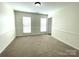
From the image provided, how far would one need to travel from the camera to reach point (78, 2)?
388 centimetres

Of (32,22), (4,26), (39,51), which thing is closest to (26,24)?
(32,22)

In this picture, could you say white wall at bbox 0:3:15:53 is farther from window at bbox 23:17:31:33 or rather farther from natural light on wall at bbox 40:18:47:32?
natural light on wall at bbox 40:18:47:32

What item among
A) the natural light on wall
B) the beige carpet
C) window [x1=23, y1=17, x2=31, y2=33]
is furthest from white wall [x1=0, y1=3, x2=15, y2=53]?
the natural light on wall

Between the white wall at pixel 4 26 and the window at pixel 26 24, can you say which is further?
the window at pixel 26 24

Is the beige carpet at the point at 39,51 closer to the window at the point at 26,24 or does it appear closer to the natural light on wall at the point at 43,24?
the window at the point at 26,24

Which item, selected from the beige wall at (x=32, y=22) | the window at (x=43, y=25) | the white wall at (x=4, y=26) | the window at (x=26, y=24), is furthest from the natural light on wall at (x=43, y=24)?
the white wall at (x=4, y=26)

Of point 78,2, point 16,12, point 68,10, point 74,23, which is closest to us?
point 78,2

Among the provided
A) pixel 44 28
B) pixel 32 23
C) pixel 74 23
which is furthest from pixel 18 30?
pixel 74 23

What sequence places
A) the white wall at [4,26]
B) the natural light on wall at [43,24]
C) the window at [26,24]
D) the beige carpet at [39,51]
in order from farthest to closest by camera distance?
the natural light on wall at [43,24]
the window at [26,24]
the white wall at [4,26]
the beige carpet at [39,51]

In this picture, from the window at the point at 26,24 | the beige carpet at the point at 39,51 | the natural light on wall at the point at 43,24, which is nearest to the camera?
the beige carpet at the point at 39,51

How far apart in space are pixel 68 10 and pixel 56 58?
118 inches

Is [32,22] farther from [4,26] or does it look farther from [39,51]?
[39,51]

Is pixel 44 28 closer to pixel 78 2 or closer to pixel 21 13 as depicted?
pixel 21 13

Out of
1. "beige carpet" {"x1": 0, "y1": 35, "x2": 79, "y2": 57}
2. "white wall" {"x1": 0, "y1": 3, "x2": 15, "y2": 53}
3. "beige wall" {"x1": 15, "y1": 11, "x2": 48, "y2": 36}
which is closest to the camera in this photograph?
"beige carpet" {"x1": 0, "y1": 35, "x2": 79, "y2": 57}
